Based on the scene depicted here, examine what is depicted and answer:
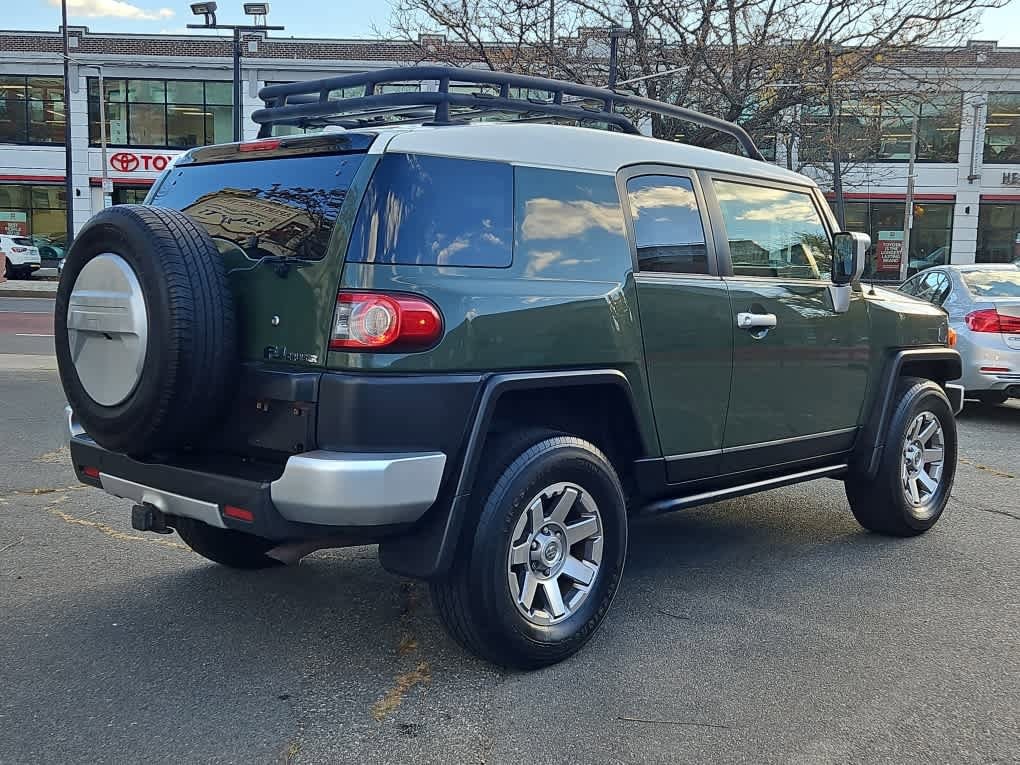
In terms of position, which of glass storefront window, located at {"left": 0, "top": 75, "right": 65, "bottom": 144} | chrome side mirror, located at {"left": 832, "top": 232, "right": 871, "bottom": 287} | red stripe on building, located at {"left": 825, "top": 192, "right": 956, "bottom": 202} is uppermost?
glass storefront window, located at {"left": 0, "top": 75, "right": 65, "bottom": 144}

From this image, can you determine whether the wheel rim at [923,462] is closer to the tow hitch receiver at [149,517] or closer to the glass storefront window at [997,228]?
the tow hitch receiver at [149,517]

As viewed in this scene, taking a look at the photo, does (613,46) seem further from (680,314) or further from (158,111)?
(158,111)

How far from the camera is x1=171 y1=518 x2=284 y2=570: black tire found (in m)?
4.47

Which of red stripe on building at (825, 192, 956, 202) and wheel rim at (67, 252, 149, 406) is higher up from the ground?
red stripe on building at (825, 192, 956, 202)

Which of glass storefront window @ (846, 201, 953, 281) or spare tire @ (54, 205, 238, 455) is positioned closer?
spare tire @ (54, 205, 238, 455)

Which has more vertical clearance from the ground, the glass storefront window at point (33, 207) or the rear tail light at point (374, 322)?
the glass storefront window at point (33, 207)

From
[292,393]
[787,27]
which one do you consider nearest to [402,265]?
[292,393]

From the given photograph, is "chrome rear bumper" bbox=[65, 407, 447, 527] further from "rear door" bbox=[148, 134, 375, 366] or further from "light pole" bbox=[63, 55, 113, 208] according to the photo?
"light pole" bbox=[63, 55, 113, 208]

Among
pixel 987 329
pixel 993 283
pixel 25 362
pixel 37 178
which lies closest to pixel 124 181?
pixel 37 178

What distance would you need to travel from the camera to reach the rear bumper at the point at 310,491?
3.07 m

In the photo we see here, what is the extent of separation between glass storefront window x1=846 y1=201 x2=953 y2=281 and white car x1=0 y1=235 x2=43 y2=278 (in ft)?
96.0

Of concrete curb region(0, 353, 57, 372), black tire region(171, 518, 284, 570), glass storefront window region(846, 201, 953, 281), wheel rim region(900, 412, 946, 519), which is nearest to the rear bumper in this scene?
black tire region(171, 518, 284, 570)

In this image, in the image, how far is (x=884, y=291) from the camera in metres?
5.52

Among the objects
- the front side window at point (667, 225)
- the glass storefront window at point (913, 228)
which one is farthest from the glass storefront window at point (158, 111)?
the front side window at point (667, 225)
